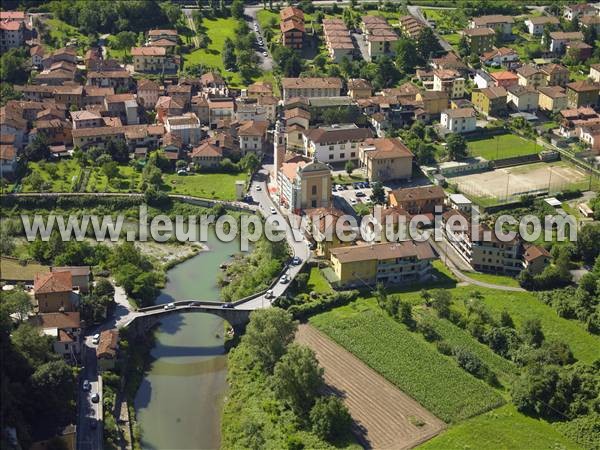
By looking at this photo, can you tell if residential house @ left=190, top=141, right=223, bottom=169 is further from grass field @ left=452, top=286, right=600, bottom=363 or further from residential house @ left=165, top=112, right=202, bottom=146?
grass field @ left=452, top=286, right=600, bottom=363

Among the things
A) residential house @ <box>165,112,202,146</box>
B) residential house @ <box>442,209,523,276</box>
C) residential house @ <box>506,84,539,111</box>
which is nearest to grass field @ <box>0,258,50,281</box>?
residential house @ <box>165,112,202,146</box>

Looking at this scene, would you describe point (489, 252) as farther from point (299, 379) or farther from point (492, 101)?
point (492, 101)

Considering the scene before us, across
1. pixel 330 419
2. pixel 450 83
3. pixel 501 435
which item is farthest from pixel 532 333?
pixel 450 83

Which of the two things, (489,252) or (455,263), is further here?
(455,263)

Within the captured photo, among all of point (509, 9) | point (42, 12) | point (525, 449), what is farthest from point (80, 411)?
point (509, 9)

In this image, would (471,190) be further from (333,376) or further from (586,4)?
(586,4)

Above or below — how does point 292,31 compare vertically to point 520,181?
above

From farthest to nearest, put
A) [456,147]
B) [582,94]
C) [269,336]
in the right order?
[582,94] < [456,147] < [269,336]
